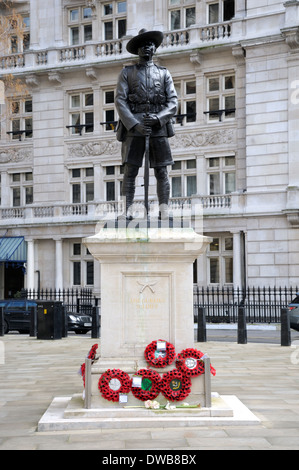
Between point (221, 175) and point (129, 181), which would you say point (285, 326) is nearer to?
point (129, 181)

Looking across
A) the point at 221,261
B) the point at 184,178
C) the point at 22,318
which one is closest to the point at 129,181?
the point at 22,318

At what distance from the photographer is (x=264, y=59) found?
29953 millimetres

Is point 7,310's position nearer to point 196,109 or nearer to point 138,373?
point 196,109

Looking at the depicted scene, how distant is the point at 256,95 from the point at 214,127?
2624 millimetres

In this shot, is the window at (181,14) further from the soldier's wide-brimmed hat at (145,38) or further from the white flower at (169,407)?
the white flower at (169,407)

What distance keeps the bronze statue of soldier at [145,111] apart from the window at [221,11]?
24477mm

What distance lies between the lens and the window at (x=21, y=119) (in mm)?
35719

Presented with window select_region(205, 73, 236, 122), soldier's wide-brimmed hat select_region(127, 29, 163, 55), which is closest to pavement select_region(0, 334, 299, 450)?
soldier's wide-brimmed hat select_region(127, 29, 163, 55)

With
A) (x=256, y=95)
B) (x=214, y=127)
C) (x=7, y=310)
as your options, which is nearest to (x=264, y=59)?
(x=256, y=95)

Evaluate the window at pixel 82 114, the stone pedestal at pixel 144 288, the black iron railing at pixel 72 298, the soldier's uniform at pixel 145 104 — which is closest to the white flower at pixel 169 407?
the stone pedestal at pixel 144 288

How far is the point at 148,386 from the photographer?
306 inches

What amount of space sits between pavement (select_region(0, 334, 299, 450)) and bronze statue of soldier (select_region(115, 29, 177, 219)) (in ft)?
9.87

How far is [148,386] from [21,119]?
30.5m

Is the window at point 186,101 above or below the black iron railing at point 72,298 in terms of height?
above
